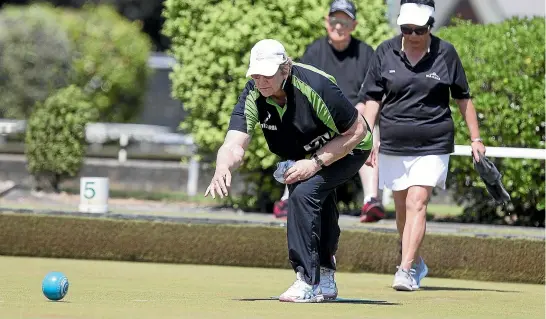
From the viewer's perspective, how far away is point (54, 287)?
669 centimetres

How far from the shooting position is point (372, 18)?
12.1m

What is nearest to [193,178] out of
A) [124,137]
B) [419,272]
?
[124,137]

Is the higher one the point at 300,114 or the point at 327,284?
the point at 300,114

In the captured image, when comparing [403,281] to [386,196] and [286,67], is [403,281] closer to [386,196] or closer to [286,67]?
[286,67]

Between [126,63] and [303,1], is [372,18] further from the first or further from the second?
[126,63]

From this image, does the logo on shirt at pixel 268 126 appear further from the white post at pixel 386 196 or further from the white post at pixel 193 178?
the white post at pixel 193 178

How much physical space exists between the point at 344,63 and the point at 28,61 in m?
13.9

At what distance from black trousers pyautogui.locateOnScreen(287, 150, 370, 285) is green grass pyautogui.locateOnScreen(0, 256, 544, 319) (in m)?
0.25

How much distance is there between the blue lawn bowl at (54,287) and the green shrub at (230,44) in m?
5.30

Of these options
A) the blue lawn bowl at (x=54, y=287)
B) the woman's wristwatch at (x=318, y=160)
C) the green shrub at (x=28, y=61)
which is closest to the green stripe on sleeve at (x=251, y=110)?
the woman's wristwatch at (x=318, y=160)

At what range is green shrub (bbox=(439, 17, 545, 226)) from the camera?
434 inches

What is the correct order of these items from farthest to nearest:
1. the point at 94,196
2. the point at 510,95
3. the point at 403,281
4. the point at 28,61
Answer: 1. the point at 28,61
2. the point at 510,95
3. the point at 94,196
4. the point at 403,281

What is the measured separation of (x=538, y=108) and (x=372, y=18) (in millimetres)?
1906

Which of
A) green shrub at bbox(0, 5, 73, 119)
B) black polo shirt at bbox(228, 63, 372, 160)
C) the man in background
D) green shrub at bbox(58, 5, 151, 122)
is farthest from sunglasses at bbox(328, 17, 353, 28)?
green shrub at bbox(58, 5, 151, 122)
